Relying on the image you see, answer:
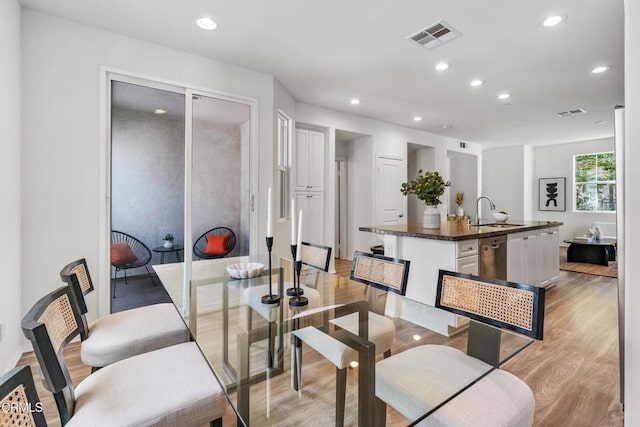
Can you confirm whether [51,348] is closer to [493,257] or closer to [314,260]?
[314,260]

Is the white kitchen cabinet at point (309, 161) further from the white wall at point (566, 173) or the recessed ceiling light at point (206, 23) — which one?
the white wall at point (566, 173)

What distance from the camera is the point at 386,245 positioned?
3320 mm

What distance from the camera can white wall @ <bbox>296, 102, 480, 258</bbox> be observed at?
Result: 5098mm

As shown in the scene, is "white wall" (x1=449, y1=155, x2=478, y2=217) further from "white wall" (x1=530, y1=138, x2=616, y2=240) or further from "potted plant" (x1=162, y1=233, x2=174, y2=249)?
"potted plant" (x1=162, y1=233, x2=174, y2=249)

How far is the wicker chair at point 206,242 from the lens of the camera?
10.8 feet

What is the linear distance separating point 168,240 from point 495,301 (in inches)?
116

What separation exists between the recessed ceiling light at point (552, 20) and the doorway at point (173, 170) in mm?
2948

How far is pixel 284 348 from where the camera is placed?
4.50 feet

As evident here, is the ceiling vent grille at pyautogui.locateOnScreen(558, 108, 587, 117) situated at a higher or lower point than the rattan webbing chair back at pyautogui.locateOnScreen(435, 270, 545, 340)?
higher

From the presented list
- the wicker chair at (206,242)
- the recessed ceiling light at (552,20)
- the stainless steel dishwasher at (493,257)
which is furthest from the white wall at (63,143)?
the recessed ceiling light at (552,20)

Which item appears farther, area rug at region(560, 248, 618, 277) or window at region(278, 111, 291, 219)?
area rug at region(560, 248, 618, 277)

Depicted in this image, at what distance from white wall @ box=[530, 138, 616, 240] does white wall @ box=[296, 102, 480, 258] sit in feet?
9.53

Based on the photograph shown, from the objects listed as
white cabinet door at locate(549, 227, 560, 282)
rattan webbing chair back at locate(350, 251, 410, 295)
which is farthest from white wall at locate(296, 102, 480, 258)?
rattan webbing chair back at locate(350, 251, 410, 295)

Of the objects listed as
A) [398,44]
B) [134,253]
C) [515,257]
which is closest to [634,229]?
[398,44]
